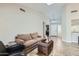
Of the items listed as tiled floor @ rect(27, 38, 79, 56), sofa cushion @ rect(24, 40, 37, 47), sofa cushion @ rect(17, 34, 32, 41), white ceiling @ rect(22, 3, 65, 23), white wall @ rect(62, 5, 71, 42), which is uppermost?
white ceiling @ rect(22, 3, 65, 23)

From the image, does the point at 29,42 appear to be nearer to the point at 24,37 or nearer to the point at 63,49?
the point at 24,37

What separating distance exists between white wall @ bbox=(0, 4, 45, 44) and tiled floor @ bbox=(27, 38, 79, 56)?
0.46m

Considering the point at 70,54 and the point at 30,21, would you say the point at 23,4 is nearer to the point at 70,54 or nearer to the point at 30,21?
the point at 30,21

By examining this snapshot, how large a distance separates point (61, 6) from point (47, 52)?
1057mm

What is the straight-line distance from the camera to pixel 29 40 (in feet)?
9.23

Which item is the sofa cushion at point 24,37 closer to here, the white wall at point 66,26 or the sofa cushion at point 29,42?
the sofa cushion at point 29,42

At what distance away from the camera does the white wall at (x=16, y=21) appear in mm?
2668

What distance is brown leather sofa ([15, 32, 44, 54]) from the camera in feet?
8.95

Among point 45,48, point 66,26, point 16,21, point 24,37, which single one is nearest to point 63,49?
point 45,48

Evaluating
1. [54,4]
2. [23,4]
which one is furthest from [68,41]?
[23,4]

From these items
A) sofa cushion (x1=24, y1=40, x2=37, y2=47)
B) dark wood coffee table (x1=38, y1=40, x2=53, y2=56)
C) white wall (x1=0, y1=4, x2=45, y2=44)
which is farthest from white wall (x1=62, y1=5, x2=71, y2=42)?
sofa cushion (x1=24, y1=40, x2=37, y2=47)

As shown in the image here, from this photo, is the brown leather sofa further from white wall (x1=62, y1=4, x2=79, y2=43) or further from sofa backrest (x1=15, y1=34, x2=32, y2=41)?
white wall (x1=62, y1=4, x2=79, y2=43)

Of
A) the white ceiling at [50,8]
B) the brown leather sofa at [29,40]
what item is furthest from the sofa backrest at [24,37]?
the white ceiling at [50,8]

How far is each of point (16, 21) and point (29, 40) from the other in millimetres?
507
